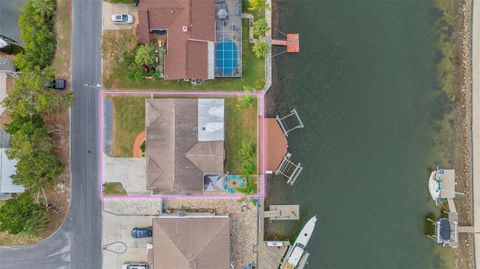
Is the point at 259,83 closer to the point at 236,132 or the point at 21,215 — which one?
the point at 236,132

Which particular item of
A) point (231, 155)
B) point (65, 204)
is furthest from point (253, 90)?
point (65, 204)

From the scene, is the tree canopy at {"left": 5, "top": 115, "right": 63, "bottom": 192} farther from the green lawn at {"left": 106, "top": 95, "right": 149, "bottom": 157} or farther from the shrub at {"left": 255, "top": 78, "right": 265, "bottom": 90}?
the shrub at {"left": 255, "top": 78, "right": 265, "bottom": 90}

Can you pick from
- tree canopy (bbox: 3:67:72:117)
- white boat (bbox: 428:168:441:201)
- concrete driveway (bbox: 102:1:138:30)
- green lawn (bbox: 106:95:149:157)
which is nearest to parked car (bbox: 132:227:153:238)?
green lawn (bbox: 106:95:149:157)

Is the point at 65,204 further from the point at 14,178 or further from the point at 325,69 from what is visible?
the point at 325,69

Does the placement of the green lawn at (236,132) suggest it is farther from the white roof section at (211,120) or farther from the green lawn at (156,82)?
the green lawn at (156,82)

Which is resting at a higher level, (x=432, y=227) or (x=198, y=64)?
(x=198, y=64)

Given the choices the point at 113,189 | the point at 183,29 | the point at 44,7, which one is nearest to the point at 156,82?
the point at 183,29

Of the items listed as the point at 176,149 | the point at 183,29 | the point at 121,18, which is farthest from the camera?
the point at 121,18
